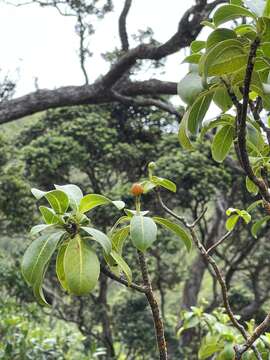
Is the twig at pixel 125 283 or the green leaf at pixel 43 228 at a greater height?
the green leaf at pixel 43 228

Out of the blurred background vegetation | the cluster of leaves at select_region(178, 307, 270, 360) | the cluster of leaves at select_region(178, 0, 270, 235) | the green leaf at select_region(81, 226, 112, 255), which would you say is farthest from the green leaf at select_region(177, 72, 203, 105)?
the blurred background vegetation

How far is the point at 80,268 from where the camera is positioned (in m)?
0.67

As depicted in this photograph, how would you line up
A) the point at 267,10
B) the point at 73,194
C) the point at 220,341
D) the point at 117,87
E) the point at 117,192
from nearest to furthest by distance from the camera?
the point at 267,10
the point at 73,194
the point at 220,341
the point at 117,192
the point at 117,87

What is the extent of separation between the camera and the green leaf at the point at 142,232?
0.70 m

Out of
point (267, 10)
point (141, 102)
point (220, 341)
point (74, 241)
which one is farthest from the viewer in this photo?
point (141, 102)

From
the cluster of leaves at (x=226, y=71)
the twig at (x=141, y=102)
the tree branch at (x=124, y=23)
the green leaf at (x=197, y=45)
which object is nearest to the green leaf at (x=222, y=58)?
the cluster of leaves at (x=226, y=71)

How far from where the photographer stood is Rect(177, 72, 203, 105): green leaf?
0.70 meters

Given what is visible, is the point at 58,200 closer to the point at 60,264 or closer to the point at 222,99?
the point at 60,264

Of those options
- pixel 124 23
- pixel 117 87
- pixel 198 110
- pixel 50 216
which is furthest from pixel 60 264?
pixel 124 23

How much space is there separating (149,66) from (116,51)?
0.65 m

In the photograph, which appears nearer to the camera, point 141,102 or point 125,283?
point 125,283

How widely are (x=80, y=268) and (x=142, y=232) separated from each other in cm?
11

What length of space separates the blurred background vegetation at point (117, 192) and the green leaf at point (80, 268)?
3.64 metres

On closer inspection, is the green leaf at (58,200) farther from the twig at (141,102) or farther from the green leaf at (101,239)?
the twig at (141,102)
